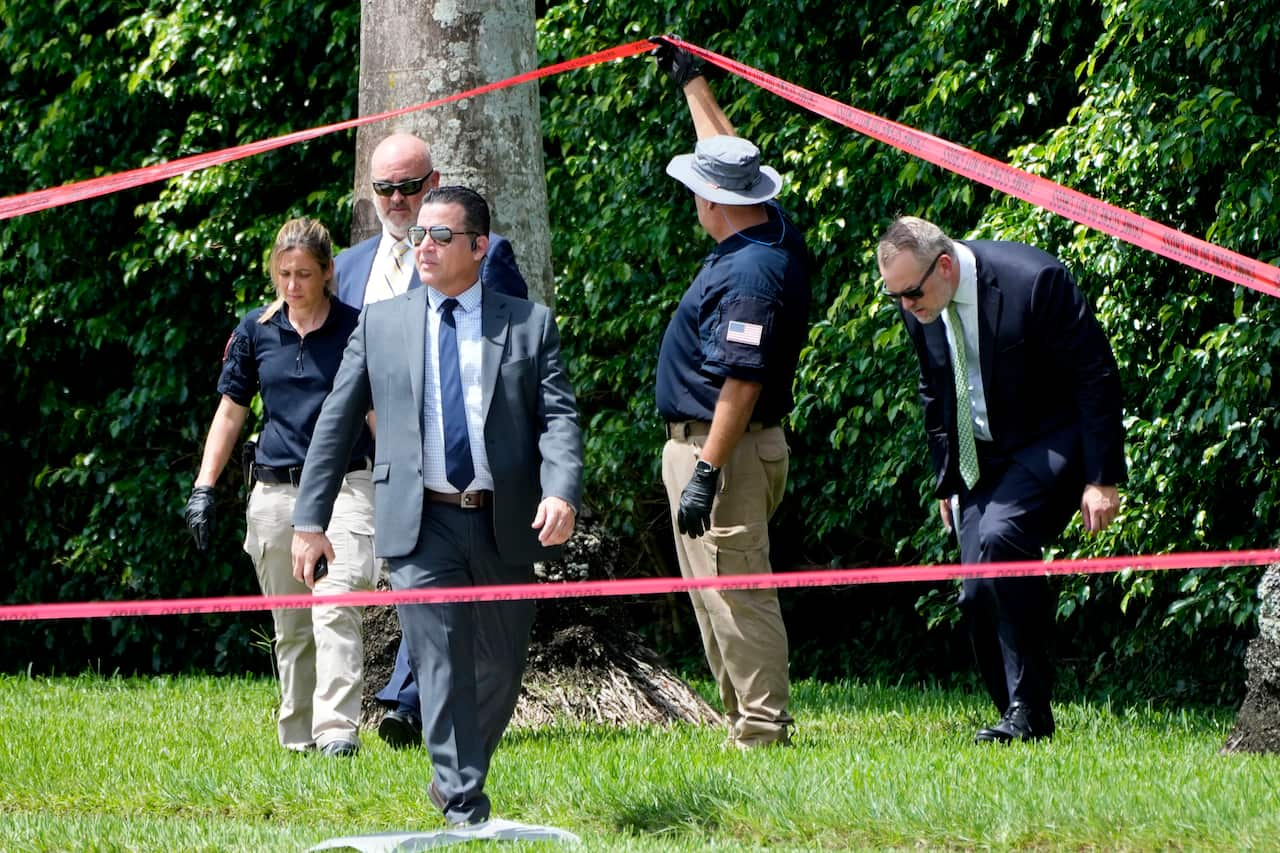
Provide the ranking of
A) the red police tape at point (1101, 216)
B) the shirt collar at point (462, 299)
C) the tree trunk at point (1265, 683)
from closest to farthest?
the shirt collar at point (462, 299)
the red police tape at point (1101, 216)
the tree trunk at point (1265, 683)

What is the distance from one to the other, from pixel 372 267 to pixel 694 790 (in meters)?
2.67

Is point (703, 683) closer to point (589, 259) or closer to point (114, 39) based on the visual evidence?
point (589, 259)

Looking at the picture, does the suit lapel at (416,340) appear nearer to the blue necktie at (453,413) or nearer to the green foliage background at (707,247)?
the blue necktie at (453,413)

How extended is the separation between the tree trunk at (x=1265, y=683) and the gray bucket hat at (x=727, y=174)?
227 centimetres

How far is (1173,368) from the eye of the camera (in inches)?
329

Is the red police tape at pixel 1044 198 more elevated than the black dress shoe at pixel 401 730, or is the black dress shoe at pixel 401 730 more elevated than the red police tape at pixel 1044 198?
the red police tape at pixel 1044 198

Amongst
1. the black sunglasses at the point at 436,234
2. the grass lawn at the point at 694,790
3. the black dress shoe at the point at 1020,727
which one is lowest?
the black dress shoe at the point at 1020,727

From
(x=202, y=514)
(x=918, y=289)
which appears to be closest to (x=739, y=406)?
(x=918, y=289)

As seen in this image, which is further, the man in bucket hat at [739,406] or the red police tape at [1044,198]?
the man in bucket hat at [739,406]

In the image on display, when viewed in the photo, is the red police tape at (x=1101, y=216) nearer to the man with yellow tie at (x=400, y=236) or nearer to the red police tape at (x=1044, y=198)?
the red police tape at (x=1044, y=198)

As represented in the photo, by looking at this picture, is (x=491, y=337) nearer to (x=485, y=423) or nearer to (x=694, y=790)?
(x=485, y=423)

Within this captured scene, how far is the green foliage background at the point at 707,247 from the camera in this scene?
840 centimetres

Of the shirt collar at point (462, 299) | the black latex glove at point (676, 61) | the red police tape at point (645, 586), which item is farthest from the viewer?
the black latex glove at point (676, 61)

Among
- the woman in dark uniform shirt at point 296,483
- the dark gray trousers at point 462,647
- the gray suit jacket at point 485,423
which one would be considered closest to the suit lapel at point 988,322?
the gray suit jacket at point 485,423
